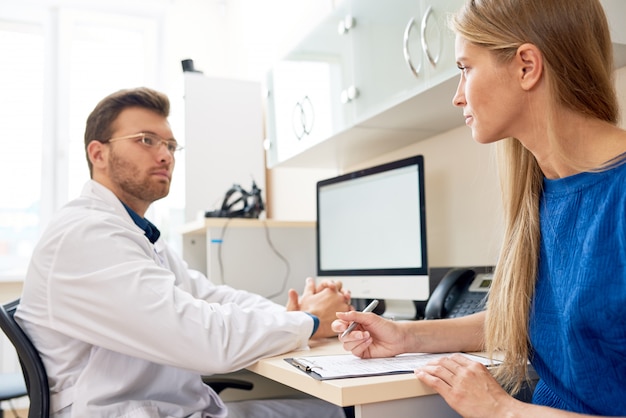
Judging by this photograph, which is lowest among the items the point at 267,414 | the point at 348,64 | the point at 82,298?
the point at 267,414

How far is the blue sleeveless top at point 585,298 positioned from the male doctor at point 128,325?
519mm

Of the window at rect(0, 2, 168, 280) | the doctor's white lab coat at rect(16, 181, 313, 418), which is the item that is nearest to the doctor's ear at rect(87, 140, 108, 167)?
the doctor's white lab coat at rect(16, 181, 313, 418)

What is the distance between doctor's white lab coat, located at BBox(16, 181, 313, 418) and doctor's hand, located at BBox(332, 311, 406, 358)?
17 centimetres

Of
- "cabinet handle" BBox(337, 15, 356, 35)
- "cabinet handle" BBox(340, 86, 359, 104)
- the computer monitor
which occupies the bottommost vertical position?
the computer monitor

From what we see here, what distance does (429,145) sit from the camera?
78.8 inches

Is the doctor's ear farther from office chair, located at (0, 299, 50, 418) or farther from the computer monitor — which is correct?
the computer monitor

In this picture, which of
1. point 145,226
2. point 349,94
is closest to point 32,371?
point 145,226

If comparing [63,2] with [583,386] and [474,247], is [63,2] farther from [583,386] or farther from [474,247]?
[583,386]

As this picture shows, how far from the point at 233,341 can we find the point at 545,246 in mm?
597

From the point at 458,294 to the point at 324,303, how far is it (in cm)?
38

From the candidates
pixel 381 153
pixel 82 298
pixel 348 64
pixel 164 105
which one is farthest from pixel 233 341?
pixel 381 153

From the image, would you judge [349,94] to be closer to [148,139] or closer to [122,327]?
[148,139]

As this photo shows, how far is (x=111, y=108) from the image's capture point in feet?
5.42

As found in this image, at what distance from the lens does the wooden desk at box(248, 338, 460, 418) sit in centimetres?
81
